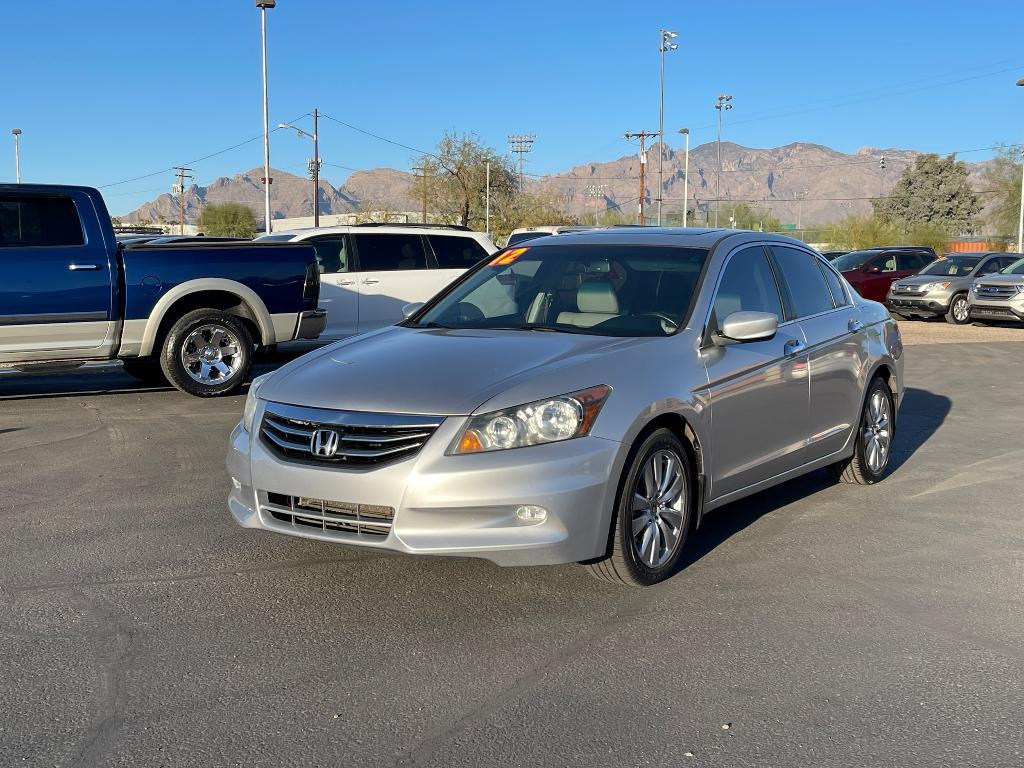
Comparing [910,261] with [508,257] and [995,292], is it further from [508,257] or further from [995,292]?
[508,257]

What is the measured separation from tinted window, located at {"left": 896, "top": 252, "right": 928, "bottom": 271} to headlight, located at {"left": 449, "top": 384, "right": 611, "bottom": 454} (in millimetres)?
25071

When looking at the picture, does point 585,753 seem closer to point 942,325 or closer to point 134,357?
point 134,357

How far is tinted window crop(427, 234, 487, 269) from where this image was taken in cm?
1458

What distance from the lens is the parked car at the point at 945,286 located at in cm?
2459

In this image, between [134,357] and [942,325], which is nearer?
[134,357]

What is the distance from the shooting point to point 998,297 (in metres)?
23.2

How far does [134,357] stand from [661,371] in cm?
718

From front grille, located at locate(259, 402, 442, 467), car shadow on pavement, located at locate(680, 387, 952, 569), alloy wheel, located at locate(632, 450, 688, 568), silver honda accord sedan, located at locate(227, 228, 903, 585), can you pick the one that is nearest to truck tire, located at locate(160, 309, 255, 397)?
silver honda accord sedan, located at locate(227, 228, 903, 585)

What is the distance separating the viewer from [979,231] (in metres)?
104

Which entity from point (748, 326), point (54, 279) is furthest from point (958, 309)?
point (748, 326)

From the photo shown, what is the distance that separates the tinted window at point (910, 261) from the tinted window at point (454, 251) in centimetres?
1643

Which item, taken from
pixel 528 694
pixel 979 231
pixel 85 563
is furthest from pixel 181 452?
pixel 979 231

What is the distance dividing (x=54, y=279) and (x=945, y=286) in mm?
19987

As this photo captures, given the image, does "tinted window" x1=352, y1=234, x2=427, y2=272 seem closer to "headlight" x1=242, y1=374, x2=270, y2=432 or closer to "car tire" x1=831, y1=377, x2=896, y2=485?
"car tire" x1=831, y1=377, x2=896, y2=485
